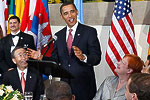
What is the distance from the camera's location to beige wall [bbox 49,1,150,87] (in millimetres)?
5805

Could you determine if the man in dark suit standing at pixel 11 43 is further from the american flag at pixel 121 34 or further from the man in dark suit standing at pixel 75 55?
the american flag at pixel 121 34

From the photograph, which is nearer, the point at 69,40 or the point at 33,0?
the point at 69,40

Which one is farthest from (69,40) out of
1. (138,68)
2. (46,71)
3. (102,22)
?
(102,22)

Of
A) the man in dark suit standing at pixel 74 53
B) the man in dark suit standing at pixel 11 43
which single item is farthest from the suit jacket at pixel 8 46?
the man in dark suit standing at pixel 74 53

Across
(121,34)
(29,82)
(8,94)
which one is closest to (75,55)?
(29,82)

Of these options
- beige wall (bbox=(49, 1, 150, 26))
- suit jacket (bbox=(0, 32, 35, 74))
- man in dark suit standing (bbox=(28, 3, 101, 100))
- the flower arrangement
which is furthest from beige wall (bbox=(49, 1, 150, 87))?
the flower arrangement

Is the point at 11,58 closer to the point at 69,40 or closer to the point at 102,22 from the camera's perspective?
the point at 69,40

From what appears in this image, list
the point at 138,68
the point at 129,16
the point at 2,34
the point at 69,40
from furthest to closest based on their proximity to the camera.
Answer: the point at 2,34, the point at 129,16, the point at 69,40, the point at 138,68

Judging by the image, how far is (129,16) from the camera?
542 centimetres

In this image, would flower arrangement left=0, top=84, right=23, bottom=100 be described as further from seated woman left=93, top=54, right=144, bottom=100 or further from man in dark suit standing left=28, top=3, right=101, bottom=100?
man in dark suit standing left=28, top=3, right=101, bottom=100

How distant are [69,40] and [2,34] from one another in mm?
1701

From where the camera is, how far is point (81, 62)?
4.54 meters

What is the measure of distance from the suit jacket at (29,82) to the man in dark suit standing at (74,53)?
0.48 m

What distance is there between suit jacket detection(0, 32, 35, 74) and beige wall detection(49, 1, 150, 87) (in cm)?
106
